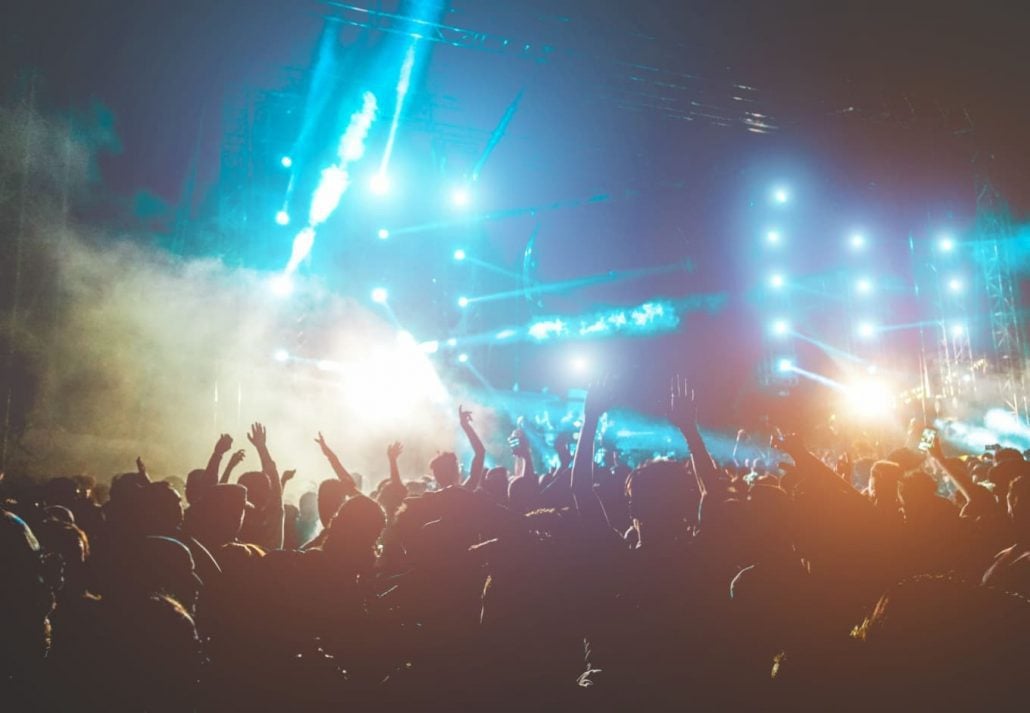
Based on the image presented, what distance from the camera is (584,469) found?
2.72 meters

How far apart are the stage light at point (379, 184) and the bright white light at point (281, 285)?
290cm

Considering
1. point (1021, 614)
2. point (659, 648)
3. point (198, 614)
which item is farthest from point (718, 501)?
point (198, 614)

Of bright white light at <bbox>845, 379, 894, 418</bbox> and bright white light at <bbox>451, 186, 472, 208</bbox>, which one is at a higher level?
bright white light at <bbox>451, 186, 472, 208</bbox>

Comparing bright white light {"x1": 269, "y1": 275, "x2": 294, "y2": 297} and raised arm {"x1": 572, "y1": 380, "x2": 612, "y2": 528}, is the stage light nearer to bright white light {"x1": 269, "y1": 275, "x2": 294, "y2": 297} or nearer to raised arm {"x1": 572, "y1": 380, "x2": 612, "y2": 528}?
bright white light {"x1": 269, "y1": 275, "x2": 294, "y2": 297}

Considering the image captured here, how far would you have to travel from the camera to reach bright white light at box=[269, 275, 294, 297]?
12750mm

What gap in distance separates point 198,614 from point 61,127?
26.6 ft

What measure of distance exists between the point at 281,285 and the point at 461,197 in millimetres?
4604

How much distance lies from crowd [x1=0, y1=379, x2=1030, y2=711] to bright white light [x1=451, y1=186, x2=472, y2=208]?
11217mm

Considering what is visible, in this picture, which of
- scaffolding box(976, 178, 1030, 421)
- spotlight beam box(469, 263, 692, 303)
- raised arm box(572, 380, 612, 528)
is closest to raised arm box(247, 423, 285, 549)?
raised arm box(572, 380, 612, 528)

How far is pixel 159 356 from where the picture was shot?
995cm

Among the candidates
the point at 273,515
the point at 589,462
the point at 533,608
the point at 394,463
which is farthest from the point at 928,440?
the point at 273,515

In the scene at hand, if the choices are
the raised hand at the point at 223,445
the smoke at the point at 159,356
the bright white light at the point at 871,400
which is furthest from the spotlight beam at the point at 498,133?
the bright white light at the point at 871,400

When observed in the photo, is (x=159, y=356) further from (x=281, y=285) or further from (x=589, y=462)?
(x=589, y=462)

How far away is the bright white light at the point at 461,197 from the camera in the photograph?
42.6ft
